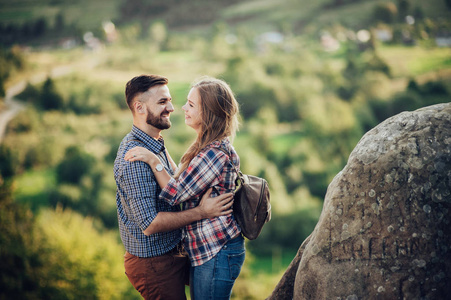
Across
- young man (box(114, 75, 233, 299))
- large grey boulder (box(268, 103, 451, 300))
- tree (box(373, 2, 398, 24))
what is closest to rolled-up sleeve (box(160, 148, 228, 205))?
young man (box(114, 75, 233, 299))

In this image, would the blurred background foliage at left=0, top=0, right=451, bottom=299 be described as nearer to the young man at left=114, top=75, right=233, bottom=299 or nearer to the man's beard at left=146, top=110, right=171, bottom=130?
the young man at left=114, top=75, right=233, bottom=299

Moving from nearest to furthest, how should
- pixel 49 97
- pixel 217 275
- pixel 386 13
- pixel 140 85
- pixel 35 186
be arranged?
pixel 217 275 < pixel 140 85 < pixel 35 186 < pixel 49 97 < pixel 386 13

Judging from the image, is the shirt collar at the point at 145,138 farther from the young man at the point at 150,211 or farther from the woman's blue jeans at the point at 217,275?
the woman's blue jeans at the point at 217,275

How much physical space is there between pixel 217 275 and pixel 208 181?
102cm

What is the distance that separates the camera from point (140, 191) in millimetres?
4805

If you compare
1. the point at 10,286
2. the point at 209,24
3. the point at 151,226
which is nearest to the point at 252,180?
the point at 151,226

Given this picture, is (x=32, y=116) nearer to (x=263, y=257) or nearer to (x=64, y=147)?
(x=64, y=147)

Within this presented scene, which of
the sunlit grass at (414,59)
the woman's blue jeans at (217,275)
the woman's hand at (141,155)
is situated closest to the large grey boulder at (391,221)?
the woman's blue jeans at (217,275)

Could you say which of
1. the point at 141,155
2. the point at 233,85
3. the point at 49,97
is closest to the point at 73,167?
the point at 49,97

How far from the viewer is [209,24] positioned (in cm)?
7300

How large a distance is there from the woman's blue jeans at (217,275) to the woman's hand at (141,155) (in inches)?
49.5

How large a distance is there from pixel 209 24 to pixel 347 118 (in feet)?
97.4

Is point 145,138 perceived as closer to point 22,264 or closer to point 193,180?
point 193,180

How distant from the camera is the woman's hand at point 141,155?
485 centimetres
